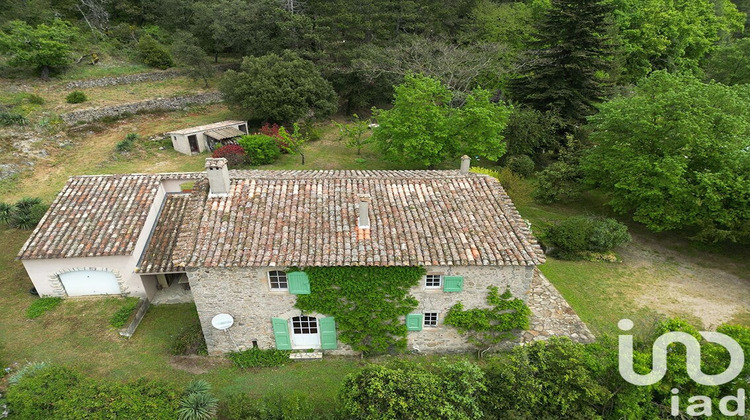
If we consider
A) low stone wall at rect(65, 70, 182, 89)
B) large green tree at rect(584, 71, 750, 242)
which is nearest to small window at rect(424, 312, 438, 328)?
large green tree at rect(584, 71, 750, 242)

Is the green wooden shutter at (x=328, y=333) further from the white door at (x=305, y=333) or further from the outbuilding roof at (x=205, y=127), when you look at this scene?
the outbuilding roof at (x=205, y=127)

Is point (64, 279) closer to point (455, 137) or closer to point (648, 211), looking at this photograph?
point (455, 137)

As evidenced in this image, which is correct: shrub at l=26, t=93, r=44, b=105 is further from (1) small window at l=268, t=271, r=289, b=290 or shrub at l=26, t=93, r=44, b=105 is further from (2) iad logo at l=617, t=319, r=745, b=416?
(2) iad logo at l=617, t=319, r=745, b=416

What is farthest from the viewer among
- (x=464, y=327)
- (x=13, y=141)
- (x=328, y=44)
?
(x=328, y=44)

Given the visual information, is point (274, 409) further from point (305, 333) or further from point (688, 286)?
point (688, 286)

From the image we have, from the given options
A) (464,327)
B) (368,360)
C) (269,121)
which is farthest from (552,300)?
(269,121)

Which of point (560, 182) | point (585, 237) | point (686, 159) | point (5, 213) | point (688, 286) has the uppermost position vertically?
point (686, 159)

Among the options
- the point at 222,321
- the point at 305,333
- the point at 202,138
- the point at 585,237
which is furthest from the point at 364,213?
the point at 202,138

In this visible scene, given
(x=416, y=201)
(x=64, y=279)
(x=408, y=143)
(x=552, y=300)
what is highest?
(x=416, y=201)
